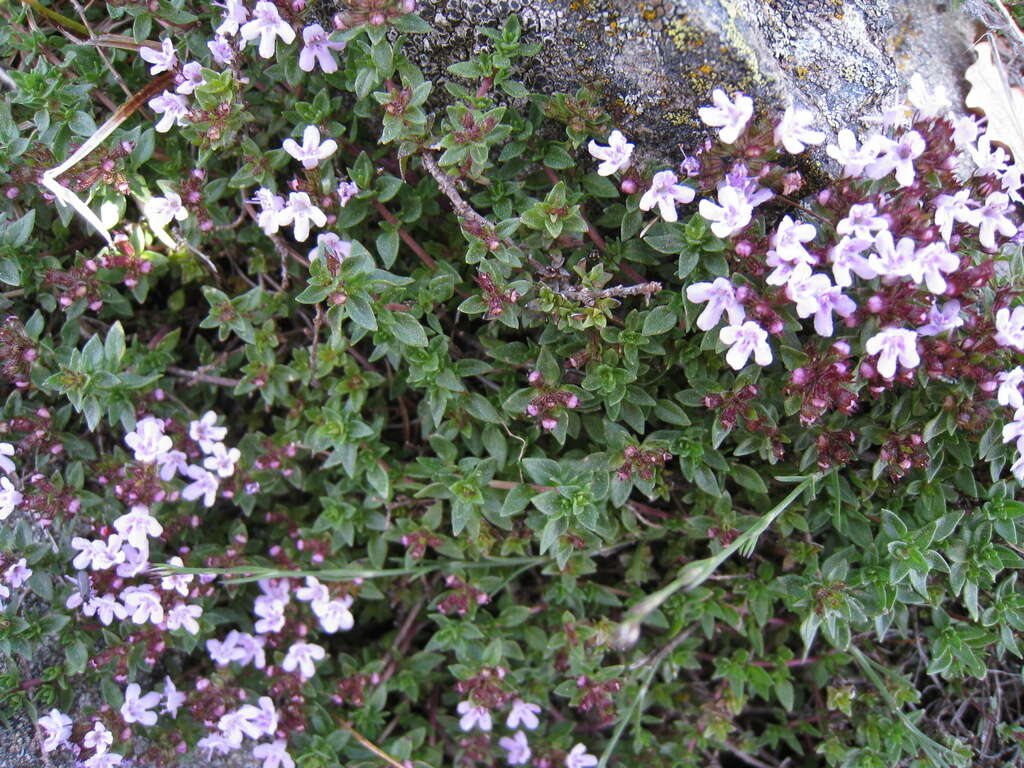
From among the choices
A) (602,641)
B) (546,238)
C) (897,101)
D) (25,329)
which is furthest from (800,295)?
(25,329)

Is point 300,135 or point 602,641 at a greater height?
point 300,135


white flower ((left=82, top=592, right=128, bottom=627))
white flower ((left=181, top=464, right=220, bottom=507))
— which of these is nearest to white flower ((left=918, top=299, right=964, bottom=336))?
white flower ((left=181, top=464, right=220, bottom=507))

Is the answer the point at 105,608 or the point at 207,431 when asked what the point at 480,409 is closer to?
the point at 207,431

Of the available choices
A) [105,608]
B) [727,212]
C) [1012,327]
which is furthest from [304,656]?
[1012,327]

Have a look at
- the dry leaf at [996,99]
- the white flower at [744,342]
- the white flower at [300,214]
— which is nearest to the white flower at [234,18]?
the white flower at [300,214]

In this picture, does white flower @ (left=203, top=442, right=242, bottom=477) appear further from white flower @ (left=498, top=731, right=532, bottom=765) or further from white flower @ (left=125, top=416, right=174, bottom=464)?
white flower @ (left=498, top=731, right=532, bottom=765)

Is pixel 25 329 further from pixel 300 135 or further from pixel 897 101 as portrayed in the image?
pixel 897 101
